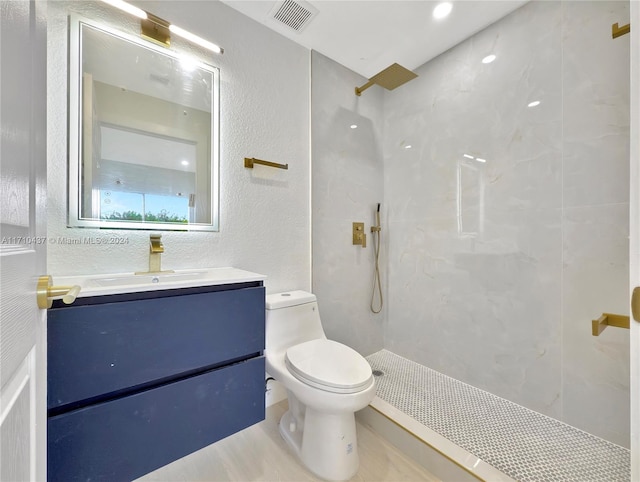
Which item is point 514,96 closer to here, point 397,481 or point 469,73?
point 469,73

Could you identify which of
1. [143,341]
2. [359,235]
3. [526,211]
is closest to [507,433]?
[526,211]

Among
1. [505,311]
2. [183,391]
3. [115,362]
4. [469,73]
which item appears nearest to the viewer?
[115,362]

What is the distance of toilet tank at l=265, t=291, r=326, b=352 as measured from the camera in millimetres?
1470

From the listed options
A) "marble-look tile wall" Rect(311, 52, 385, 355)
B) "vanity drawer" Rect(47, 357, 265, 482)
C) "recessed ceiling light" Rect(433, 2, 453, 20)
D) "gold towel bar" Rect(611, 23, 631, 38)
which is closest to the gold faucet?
"vanity drawer" Rect(47, 357, 265, 482)

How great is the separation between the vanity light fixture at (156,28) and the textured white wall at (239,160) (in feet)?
0.18

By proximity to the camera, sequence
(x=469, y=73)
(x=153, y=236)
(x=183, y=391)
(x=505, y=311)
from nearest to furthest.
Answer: (x=183, y=391) → (x=153, y=236) → (x=505, y=311) → (x=469, y=73)

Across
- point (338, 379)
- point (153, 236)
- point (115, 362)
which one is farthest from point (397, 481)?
point (153, 236)

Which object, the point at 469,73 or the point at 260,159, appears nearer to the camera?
the point at 260,159

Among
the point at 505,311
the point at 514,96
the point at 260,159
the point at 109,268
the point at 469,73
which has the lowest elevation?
the point at 505,311

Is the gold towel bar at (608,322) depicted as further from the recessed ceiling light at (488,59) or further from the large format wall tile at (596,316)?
the recessed ceiling light at (488,59)

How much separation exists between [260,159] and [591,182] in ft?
5.93

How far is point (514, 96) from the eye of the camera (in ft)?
5.19

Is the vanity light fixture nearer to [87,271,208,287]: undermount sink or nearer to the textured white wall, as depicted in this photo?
the textured white wall

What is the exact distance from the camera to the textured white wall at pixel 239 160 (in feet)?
3.72
